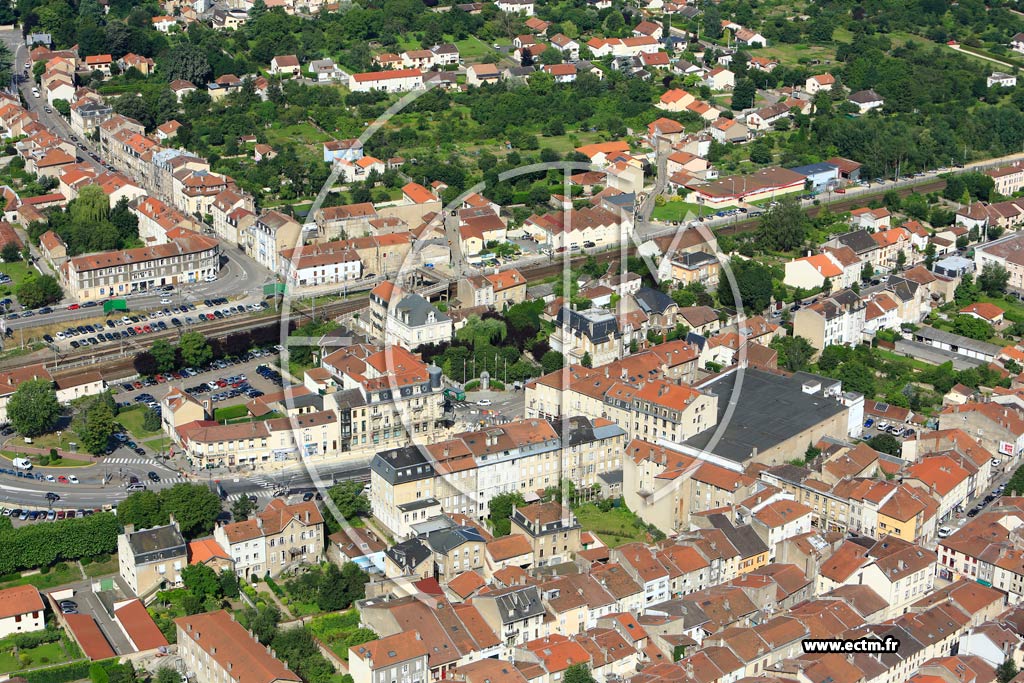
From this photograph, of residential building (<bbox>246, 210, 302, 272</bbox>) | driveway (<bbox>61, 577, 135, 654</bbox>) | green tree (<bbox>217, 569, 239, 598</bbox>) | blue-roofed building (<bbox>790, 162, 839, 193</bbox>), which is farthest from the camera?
blue-roofed building (<bbox>790, 162, 839, 193</bbox>)

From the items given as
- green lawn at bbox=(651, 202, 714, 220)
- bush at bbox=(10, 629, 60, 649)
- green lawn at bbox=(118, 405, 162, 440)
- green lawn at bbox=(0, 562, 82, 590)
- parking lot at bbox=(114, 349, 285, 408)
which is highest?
bush at bbox=(10, 629, 60, 649)

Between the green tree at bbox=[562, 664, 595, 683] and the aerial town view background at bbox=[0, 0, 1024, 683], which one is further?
the aerial town view background at bbox=[0, 0, 1024, 683]

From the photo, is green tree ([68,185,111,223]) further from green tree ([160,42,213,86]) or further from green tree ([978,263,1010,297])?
green tree ([978,263,1010,297])

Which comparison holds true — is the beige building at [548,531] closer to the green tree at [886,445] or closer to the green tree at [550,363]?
the green tree at [886,445]

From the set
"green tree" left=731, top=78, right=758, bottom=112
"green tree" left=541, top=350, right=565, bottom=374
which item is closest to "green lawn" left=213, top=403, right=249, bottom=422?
"green tree" left=541, top=350, right=565, bottom=374

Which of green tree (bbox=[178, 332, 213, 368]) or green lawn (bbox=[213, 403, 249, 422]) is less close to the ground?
green tree (bbox=[178, 332, 213, 368])

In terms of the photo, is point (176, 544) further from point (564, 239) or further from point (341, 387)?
point (564, 239)

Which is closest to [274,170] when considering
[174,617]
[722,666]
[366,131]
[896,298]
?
[366,131]
